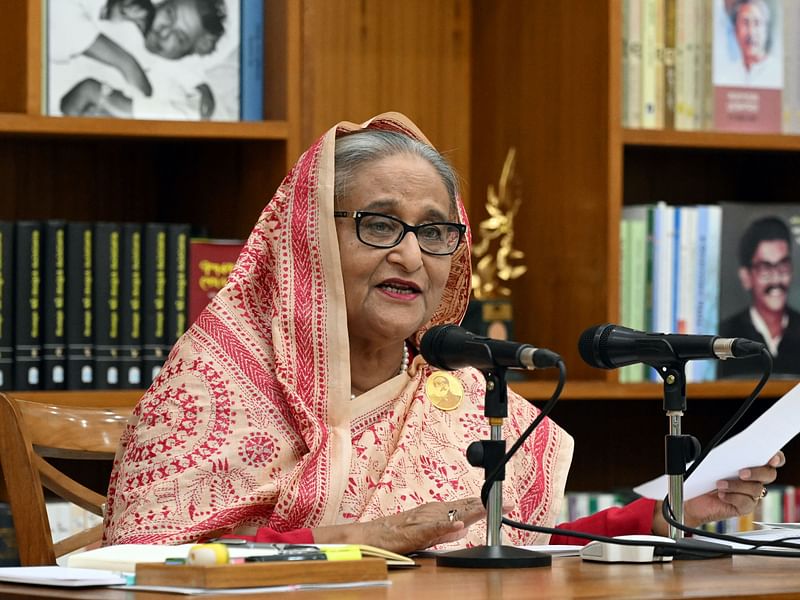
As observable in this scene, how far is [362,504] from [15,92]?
1.27 m

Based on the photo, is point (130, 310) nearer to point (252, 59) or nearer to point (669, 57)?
point (252, 59)

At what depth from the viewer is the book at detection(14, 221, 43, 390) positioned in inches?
120

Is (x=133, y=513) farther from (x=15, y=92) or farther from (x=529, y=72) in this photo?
(x=529, y=72)

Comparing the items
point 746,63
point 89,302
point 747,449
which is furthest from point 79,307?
point 746,63

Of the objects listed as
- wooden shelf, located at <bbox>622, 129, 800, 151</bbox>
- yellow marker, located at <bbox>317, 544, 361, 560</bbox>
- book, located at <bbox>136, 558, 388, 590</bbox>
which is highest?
wooden shelf, located at <bbox>622, 129, 800, 151</bbox>

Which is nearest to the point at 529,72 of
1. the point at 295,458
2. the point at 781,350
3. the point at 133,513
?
the point at 781,350

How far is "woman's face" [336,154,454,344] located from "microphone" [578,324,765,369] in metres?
0.56

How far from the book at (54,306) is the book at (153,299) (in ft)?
0.53

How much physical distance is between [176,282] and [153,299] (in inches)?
2.4

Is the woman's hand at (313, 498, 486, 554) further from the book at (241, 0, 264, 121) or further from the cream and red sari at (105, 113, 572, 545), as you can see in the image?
the book at (241, 0, 264, 121)

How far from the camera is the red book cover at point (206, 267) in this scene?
3.19 metres

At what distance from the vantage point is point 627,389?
11.0ft

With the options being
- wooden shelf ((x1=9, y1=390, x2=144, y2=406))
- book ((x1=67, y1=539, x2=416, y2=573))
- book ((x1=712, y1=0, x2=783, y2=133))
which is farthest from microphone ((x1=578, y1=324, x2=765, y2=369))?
book ((x1=712, y1=0, x2=783, y2=133))

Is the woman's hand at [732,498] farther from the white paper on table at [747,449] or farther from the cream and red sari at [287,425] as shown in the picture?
the cream and red sari at [287,425]
